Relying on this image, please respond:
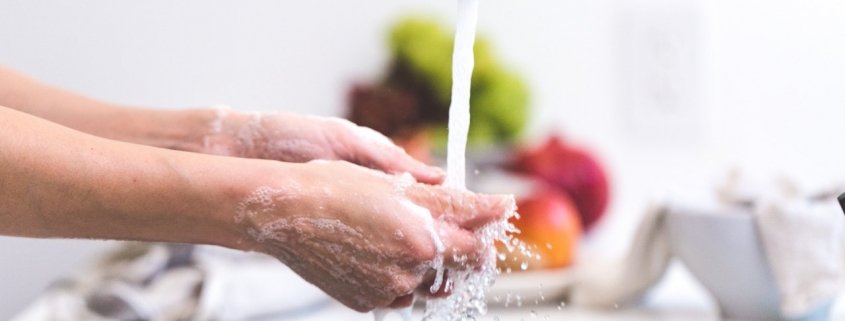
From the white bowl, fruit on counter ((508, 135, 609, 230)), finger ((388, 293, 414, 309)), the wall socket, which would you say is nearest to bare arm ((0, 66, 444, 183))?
finger ((388, 293, 414, 309))

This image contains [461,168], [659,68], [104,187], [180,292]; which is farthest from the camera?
[659,68]

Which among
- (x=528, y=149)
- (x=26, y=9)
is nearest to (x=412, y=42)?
(x=528, y=149)

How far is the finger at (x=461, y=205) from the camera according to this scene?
0.55 meters

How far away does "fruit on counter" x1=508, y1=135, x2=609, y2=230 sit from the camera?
110cm

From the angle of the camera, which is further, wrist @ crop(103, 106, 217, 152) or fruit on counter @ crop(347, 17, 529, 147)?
fruit on counter @ crop(347, 17, 529, 147)

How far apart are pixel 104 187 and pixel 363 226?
0.41 ft

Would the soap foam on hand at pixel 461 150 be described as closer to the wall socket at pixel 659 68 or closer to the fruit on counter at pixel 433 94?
the fruit on counter at pixel 433 94

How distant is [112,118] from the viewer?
733mm

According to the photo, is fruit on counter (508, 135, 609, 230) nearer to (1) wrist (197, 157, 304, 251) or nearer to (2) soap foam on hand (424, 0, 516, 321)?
(2) soap foam on hand (424, 0, 516, 321)

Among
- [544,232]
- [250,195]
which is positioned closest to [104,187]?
[250,195]

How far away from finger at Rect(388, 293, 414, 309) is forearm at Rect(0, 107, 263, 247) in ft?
0.36

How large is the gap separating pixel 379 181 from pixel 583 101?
89 cm

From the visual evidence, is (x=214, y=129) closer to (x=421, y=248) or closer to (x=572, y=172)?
(x=421, y=248)

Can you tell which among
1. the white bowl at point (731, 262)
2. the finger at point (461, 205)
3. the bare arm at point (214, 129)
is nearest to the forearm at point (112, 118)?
the bare arm at point (214, 129)
